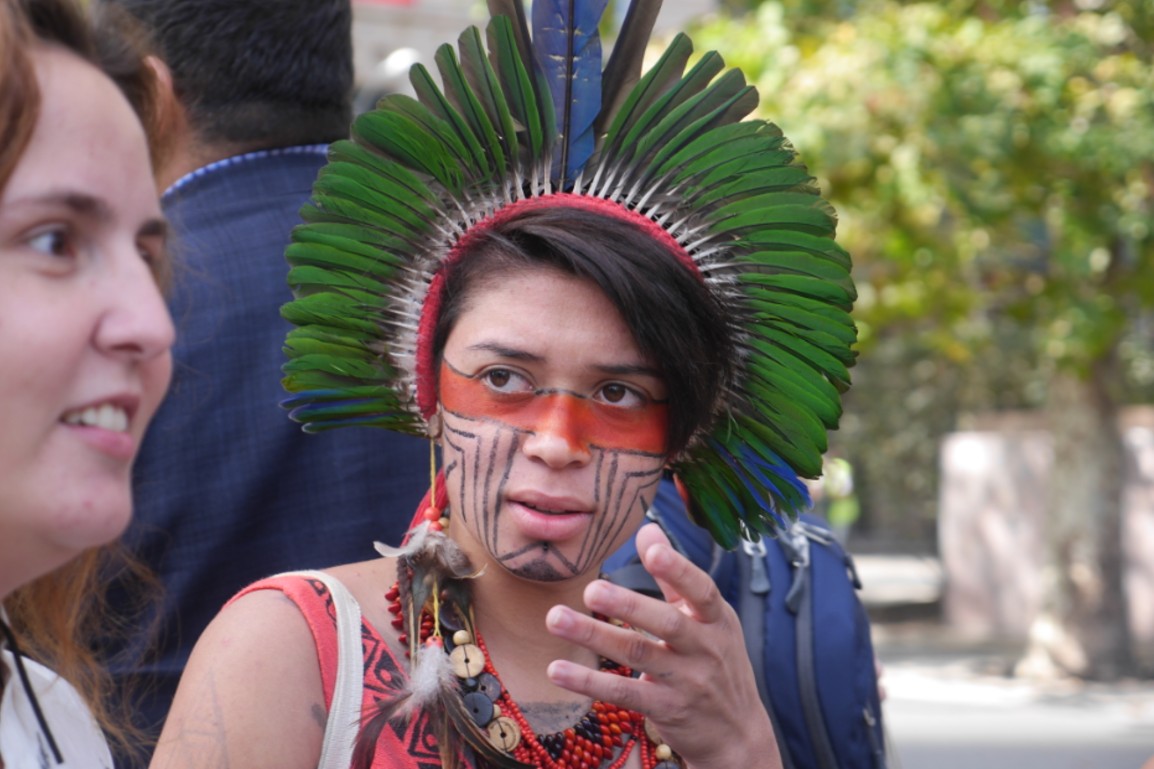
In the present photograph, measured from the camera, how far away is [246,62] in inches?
105

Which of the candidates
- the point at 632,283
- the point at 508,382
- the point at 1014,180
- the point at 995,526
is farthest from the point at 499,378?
the point at 995,526

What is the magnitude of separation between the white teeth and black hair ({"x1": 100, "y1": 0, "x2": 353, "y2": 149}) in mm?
1342

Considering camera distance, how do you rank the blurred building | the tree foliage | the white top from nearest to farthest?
the white top, the blurred building, the tree foliage

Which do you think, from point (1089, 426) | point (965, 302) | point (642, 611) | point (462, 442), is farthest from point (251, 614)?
point (1089, 426)

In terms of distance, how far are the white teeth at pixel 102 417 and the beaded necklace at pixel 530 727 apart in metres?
0.72

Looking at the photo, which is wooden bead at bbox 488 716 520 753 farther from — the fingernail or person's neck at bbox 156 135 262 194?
person's neck at bbox 156 135 262 194

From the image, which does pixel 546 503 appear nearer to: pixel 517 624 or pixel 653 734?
pixel 517 624

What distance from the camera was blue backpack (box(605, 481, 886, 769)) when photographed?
8.32ft

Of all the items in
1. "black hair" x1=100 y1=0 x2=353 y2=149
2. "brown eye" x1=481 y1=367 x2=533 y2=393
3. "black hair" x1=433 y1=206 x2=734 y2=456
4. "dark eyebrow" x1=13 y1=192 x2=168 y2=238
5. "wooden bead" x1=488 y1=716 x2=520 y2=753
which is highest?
"black hair" x1=100 y1=0 x2=353 y2=149

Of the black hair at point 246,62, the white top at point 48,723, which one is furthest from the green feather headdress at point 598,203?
the white top at point 48,723

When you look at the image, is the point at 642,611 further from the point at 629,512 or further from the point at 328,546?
the point at 328,546

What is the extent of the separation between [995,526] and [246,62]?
13875 millimetres

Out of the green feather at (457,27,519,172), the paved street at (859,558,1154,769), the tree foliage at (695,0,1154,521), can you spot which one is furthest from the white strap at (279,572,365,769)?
the tree foliage at (695,0,1154,521)

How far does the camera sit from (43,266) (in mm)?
1395
